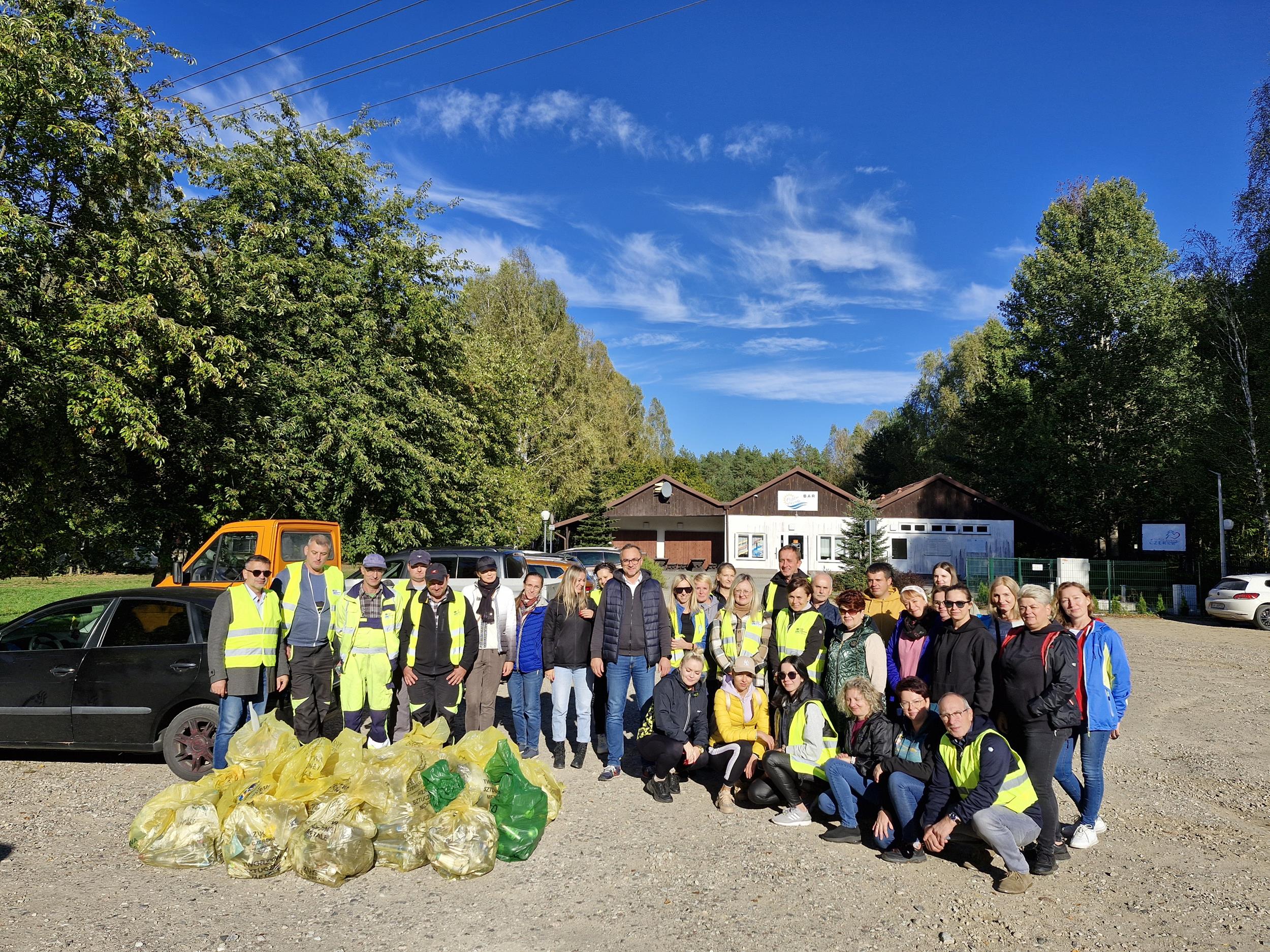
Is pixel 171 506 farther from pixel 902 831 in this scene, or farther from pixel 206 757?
pixel 902 831

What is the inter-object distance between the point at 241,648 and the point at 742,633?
3973mm

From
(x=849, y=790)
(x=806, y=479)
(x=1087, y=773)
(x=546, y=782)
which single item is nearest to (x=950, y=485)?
(x=806, y=479)

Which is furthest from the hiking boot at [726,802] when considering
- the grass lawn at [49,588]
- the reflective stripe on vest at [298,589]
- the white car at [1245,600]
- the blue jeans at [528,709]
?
the grass lawn at [49,588]

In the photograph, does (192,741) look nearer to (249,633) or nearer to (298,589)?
(249,633)

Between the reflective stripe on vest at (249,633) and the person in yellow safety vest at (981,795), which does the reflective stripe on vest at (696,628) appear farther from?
the reflective stripe on vest at (249,633)

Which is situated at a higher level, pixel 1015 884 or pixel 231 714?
pixel 231 714

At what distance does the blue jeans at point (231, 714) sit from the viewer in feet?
19.5

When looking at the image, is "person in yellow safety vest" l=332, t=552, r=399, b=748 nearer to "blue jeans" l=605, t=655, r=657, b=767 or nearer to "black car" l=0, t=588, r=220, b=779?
"black car" l=0, t=588, r=220, b=779

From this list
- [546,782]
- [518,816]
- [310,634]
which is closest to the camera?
[518,816]

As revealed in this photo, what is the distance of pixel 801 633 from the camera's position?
6.06m

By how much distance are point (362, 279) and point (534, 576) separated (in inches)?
498

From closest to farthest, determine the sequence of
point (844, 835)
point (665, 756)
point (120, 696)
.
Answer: point (844, 835) → point (665, 756) → point (120, 696)

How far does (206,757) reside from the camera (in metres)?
6.34

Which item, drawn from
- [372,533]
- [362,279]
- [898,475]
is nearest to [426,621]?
[372,533]
